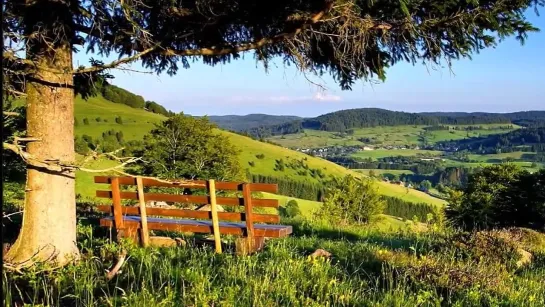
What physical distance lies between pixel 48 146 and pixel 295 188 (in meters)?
96.2

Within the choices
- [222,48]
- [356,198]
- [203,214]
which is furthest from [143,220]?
[356,198]

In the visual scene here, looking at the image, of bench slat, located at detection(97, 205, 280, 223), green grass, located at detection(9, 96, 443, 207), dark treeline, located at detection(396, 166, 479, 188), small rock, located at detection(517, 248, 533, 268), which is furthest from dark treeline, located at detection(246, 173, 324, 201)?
bench slat, located at detection(97, 205, 280, 223)

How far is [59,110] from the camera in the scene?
675cm

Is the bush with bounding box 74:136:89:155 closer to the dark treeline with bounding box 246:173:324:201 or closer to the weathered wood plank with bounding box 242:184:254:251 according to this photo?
the weathered wood plank with bounding box 242:184:254:251

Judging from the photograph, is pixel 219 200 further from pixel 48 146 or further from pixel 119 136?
pixel 119 136

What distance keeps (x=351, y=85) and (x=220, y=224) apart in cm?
322

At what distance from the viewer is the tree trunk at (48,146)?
6629mm

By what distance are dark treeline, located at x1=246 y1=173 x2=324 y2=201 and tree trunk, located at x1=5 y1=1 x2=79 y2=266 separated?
3645 inches

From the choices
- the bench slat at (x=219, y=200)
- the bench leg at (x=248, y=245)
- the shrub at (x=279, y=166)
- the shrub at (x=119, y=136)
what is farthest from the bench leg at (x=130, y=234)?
the shrub at (x=279, y=166)

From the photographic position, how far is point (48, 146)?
6.66 m

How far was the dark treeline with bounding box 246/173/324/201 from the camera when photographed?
100m

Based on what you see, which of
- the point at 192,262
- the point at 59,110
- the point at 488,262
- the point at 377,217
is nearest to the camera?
the point at 192,262

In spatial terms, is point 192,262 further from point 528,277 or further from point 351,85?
point 528,277

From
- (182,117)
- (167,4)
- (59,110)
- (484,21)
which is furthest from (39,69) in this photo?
(182,117)
